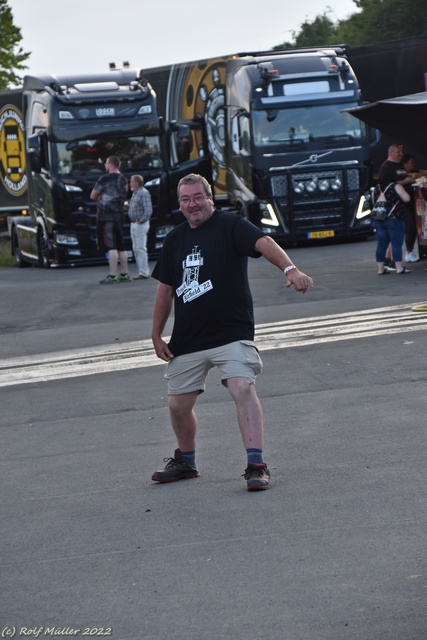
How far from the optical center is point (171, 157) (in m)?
26.9

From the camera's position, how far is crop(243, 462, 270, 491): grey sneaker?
744cm

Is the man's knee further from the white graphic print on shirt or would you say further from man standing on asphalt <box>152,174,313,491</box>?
the white graphic print on shirt

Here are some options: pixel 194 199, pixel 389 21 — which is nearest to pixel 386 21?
pixel 389 21

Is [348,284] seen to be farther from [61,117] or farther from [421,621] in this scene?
[421,621]

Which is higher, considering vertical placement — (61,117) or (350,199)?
(61,117)

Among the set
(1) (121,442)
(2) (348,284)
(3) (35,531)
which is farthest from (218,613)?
(2) (348,284)

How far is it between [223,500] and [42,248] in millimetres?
20879

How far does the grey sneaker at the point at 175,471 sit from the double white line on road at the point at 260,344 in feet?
15.9

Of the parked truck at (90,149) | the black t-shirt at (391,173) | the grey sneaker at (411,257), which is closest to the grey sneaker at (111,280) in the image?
the parked truck at (90,149)

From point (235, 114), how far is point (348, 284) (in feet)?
32.5

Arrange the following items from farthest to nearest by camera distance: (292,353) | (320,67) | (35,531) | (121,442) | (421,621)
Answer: (320,67) → (292,353) → (121,442) → (35,531) → (421,621)

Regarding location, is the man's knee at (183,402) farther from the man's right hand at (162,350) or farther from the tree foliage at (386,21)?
the tree foliage at (386,21)

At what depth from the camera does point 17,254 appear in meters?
30.3

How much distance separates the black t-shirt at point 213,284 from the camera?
300 inches
